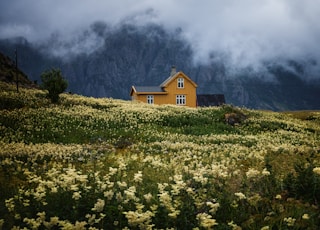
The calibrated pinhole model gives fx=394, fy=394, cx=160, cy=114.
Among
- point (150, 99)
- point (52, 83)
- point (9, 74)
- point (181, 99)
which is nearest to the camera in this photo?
point (52, 83)

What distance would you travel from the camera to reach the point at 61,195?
30.6ft

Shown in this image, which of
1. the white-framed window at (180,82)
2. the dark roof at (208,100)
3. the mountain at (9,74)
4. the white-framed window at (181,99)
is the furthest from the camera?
the dark roof at (208,100)

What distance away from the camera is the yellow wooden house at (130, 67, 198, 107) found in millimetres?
72938

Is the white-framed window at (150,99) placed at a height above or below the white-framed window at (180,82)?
below

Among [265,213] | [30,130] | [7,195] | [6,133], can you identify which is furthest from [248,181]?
[30,130]

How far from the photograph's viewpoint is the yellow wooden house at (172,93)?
72938 mm

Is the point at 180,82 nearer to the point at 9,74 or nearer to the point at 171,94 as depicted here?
the point at 171,94

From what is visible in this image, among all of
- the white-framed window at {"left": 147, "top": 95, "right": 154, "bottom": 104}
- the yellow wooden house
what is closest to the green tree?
the yellow wooden house

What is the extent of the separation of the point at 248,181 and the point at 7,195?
21.3 feet

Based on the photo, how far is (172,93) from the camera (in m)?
73.8

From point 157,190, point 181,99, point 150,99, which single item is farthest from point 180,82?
point 157,190

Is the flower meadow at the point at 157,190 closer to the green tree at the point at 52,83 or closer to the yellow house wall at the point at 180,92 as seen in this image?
the green tree at the point at 52,83

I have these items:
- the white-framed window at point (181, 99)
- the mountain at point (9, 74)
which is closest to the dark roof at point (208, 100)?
the white-framed window at point (181, 99)

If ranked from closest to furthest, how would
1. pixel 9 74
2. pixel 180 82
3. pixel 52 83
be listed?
pixel 52 83 < pixel 9 74 < pixel 180 82
